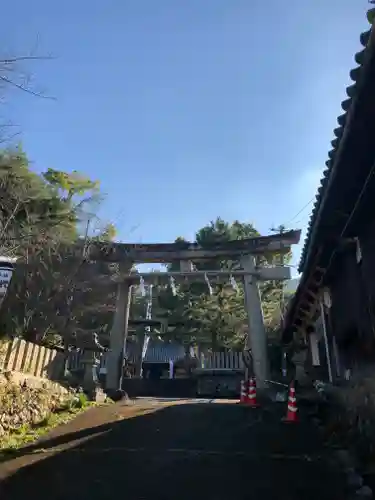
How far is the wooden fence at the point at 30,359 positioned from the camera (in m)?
10.1

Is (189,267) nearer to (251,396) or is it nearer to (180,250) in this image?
(180,250)

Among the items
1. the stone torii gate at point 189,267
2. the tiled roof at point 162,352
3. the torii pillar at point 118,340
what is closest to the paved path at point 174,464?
the torii pillar at point 118,340

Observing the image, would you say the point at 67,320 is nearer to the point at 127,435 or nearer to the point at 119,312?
the point at 119,312

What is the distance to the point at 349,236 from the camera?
621 centimetres

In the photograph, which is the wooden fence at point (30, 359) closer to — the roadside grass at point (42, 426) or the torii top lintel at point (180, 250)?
the roadside grass at point (42, 426)

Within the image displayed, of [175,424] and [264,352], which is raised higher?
[264,352]

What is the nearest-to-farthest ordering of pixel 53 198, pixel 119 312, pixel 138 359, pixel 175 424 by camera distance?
1. pixel 175 424
2. pixel 53 198
3. pixel 119 312
4. pixel 138 359

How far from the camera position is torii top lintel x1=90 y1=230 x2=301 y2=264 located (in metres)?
18.7

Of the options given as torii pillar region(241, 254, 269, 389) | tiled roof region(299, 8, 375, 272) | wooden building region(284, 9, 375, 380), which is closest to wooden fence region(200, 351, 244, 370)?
torii pillar region(241, 254, 269, 389)

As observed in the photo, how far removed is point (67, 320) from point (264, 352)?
320 inches

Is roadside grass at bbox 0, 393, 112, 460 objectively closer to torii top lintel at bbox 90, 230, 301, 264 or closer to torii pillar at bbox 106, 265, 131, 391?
torii pillar at bbox 106, 265, 131, 391

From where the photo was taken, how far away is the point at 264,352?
1764cm

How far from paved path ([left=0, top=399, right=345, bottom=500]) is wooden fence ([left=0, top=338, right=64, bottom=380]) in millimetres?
1860

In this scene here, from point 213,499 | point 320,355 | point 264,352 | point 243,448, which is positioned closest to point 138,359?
point 264,352
